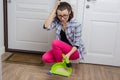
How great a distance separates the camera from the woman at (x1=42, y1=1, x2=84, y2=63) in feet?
8.04

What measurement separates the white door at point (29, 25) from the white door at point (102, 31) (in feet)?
1.98

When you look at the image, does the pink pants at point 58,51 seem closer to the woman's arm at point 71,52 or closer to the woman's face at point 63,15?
the woman's arm at point 71,52

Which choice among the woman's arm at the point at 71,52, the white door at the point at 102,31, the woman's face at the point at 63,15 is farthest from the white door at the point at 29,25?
the woman's arm at the point at 71,52

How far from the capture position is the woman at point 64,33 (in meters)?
2.45

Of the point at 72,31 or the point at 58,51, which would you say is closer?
the point at 58,51

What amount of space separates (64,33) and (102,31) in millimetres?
652

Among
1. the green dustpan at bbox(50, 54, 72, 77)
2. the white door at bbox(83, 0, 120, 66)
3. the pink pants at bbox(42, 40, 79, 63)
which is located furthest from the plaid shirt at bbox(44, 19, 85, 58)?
the white door at bbox(83, 0, 120, 66)

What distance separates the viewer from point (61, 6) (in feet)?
8.04

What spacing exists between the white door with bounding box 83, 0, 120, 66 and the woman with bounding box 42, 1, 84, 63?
1.33ft

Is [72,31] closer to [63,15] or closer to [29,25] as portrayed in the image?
[63,15]

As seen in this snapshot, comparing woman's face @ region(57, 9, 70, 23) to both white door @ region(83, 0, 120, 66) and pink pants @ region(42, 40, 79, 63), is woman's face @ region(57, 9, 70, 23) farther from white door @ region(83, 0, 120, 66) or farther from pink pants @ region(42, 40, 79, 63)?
white door @ region(83, 0, 120, 66)

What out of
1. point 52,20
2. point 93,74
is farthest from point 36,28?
point 93,74

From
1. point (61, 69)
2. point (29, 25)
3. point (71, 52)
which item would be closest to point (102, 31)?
point (71, 52)

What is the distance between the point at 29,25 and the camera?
3.28 meters
